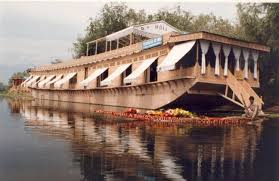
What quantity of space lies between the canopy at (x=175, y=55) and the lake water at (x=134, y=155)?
11243mm

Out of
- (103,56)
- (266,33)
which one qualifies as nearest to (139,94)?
(103,56)

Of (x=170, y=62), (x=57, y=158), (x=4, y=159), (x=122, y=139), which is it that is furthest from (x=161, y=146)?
(x=170, y=62)

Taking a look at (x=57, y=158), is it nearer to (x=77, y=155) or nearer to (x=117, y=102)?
(x=77, y=155)

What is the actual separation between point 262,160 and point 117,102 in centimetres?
3062

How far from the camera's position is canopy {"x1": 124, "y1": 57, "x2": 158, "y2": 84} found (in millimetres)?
34969

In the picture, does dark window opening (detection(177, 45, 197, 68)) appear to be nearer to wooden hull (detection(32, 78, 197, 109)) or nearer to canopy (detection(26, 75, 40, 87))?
wooden hull (detection(32, 78, 197, 109))

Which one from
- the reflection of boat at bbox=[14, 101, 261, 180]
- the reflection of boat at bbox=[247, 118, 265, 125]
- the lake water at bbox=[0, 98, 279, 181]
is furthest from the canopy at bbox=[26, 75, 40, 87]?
the lake water at bbox=[0, 98, 279, 181]

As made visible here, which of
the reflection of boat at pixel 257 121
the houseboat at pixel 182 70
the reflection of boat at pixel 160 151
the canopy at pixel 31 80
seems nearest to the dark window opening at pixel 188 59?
the houseboat at pixel 182 70

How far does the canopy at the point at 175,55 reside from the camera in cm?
3106

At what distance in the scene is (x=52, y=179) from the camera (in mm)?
9984

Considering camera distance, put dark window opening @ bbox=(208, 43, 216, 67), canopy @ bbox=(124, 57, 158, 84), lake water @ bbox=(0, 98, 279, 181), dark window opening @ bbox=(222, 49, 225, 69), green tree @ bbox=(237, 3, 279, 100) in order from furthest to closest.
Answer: green tree @ bbox=(237, 3, 279, 100)
dark window opening @ bbox=(208, 43, 216, 67)
canopy @ bbox=(124, 57, 158, 84)
dark window opening @ bbox=(222, 49, 225, 69)
lake water @ bbox=(0, 98, 279, 181)

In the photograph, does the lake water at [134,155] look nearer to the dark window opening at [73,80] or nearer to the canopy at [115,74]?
the canopy at [115,74]

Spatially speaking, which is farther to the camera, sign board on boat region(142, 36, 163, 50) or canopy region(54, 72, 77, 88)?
canopy region(54, 72, 77, 88)

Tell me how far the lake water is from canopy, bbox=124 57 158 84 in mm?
14602
